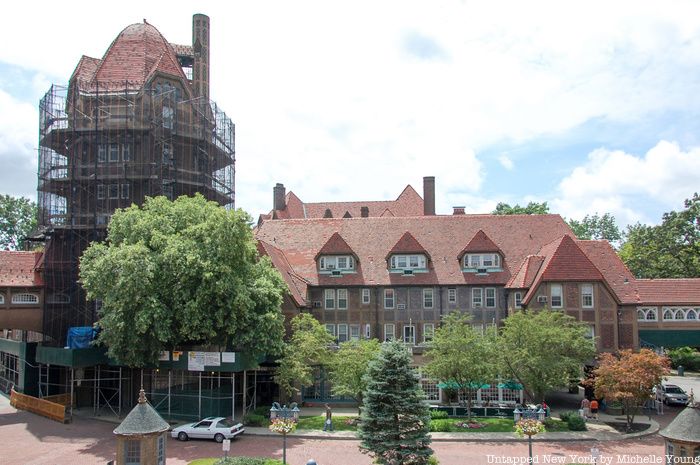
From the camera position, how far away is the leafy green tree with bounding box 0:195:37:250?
266ft

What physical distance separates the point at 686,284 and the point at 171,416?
34446 mm

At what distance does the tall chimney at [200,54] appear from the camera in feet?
194

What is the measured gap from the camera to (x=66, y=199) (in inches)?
1818

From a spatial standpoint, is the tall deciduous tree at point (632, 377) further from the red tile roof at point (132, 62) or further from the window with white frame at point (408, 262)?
the red tile roof at point (132, 62)

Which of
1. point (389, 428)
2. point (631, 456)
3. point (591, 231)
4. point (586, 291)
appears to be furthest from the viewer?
point (591, 231)

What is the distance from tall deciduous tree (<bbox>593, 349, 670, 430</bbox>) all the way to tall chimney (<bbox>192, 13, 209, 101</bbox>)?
43.0 meters

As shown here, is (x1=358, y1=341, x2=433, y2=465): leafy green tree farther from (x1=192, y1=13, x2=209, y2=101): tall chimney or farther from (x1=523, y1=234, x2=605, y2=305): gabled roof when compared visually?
(x1=192, y1=13, x2=209, y2=101): tall chimney

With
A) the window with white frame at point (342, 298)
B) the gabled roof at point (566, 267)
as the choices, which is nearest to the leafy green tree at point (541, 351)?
the gabled roof at point (566, 267)

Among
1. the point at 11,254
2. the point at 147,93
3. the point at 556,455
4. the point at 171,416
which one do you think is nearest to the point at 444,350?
the point at 556,455

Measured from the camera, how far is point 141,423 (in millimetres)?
22625

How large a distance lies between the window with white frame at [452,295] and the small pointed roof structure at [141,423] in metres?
24.9

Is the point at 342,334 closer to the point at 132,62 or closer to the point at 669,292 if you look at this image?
the point at 669,292

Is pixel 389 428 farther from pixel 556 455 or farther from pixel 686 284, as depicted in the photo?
pixel 686 284

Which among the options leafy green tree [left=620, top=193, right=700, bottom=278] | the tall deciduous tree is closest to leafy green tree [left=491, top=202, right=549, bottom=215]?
leafy green tree [left=620, top=193, right=700, bottom=278]
